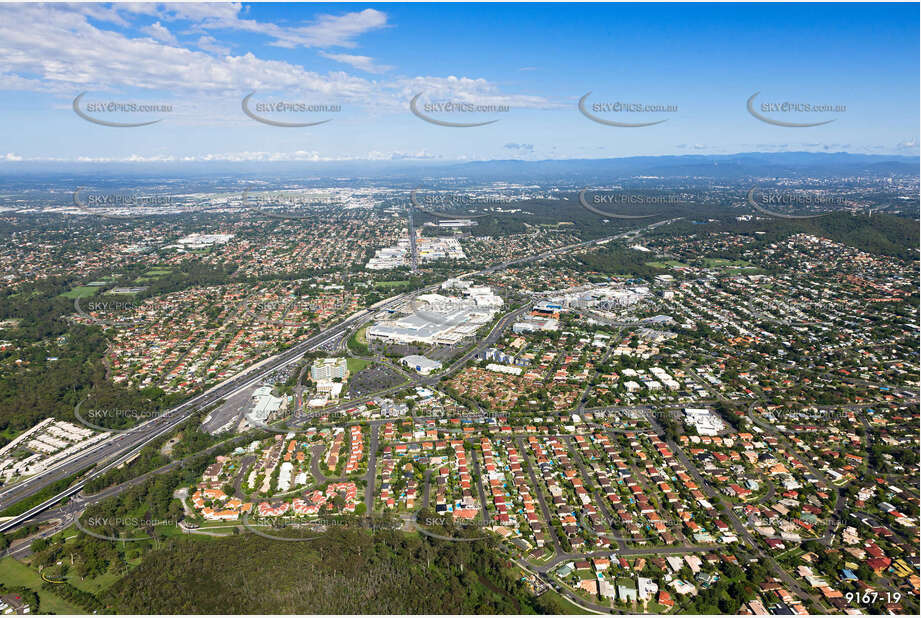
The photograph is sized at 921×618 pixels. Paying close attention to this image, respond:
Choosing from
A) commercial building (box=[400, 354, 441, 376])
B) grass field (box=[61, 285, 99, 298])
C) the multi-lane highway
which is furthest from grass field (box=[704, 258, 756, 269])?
grass field (box=[61, 285, 99, 298])

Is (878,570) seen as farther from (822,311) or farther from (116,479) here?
(822,311)

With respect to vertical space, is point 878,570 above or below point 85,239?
below

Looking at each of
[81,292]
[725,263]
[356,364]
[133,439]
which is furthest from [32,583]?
[725,263]

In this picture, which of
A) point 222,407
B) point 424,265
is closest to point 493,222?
point 424,265

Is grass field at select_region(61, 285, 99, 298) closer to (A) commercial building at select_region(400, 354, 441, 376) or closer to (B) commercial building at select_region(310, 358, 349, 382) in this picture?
(B) commercial building at select_region(310, 358, 349, 382)

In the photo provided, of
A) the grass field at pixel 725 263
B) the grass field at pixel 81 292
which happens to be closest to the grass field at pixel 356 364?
the grass field at pixel 81 292

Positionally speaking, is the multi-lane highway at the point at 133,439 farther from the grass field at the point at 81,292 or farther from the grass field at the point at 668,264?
the grass field at the point at 668,264

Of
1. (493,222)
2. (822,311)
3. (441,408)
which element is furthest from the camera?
(493,222)

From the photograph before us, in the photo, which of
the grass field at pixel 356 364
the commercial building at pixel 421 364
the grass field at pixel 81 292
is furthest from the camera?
the grass field at pixel 81 292
